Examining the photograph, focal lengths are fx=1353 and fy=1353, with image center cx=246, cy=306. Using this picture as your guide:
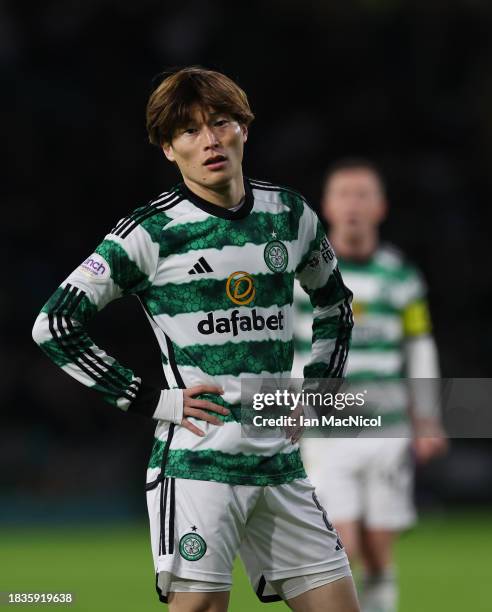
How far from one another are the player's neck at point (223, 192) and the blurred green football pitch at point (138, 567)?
3.61 meters

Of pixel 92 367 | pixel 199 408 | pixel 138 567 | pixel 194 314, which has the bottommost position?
pixel 199 408

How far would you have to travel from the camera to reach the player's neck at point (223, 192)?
3.72 meters

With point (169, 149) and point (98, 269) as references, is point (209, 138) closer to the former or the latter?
point (169, 149)

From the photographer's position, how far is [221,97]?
3666 millimetres

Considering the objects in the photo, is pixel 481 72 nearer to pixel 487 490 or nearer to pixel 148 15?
pixel 148 15

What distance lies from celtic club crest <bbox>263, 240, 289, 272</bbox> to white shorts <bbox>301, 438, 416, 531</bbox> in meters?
2.48

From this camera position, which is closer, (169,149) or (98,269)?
(98,269)

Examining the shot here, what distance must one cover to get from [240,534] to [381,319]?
2683mm

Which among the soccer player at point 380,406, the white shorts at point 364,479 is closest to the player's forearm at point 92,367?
the soccer player at point 380,406

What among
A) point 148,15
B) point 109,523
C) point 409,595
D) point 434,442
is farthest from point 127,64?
point 434,442

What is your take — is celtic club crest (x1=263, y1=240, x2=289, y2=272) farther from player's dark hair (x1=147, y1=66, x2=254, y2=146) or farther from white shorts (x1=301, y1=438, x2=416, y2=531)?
white shorts (x1=301, y1=438, x2=416, y2=531)

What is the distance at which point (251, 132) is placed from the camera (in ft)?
48.4

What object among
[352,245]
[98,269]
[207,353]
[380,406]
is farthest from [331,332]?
[352,245]

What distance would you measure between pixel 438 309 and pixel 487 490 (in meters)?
2.22
